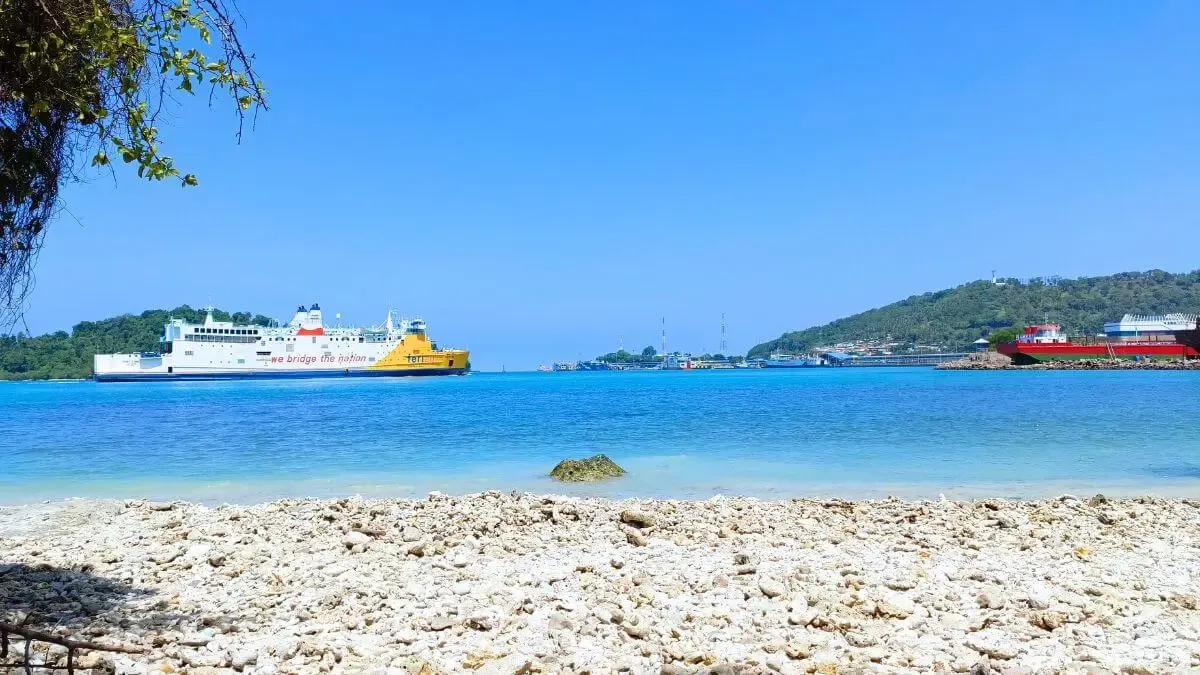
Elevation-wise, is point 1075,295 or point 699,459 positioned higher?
point 1075,295

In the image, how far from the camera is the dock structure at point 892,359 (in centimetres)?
11944

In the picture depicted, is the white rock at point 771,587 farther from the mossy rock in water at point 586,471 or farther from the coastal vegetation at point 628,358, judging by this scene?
the coastal vegetation at point 628,358

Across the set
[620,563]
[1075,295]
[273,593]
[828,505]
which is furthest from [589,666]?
[1075,295]

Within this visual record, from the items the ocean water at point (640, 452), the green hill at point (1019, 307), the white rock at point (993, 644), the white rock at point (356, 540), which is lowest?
the ocean water at point (640, 452)

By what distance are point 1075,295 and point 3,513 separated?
150 metres

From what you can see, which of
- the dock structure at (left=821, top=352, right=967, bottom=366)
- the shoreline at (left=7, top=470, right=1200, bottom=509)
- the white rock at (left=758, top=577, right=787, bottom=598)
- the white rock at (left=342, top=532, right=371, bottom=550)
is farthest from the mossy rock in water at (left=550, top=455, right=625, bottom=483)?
the dock structure at (left=821, top=352, right=967, bottom=366)

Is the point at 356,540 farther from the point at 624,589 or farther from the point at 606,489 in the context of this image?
the point at 606,489

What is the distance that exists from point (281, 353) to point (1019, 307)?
11791 cm

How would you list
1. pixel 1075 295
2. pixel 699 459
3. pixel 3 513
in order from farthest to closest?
1. pixel 1075 295
2. pixel 699 459
3. pixel 3 513

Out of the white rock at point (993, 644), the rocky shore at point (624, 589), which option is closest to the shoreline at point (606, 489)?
the rocky shore at point (624, 589)

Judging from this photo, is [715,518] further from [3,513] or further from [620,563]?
[3,513]

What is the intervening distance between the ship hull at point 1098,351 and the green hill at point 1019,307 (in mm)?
42160

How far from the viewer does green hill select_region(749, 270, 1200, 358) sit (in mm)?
119438

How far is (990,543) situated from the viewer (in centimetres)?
554
